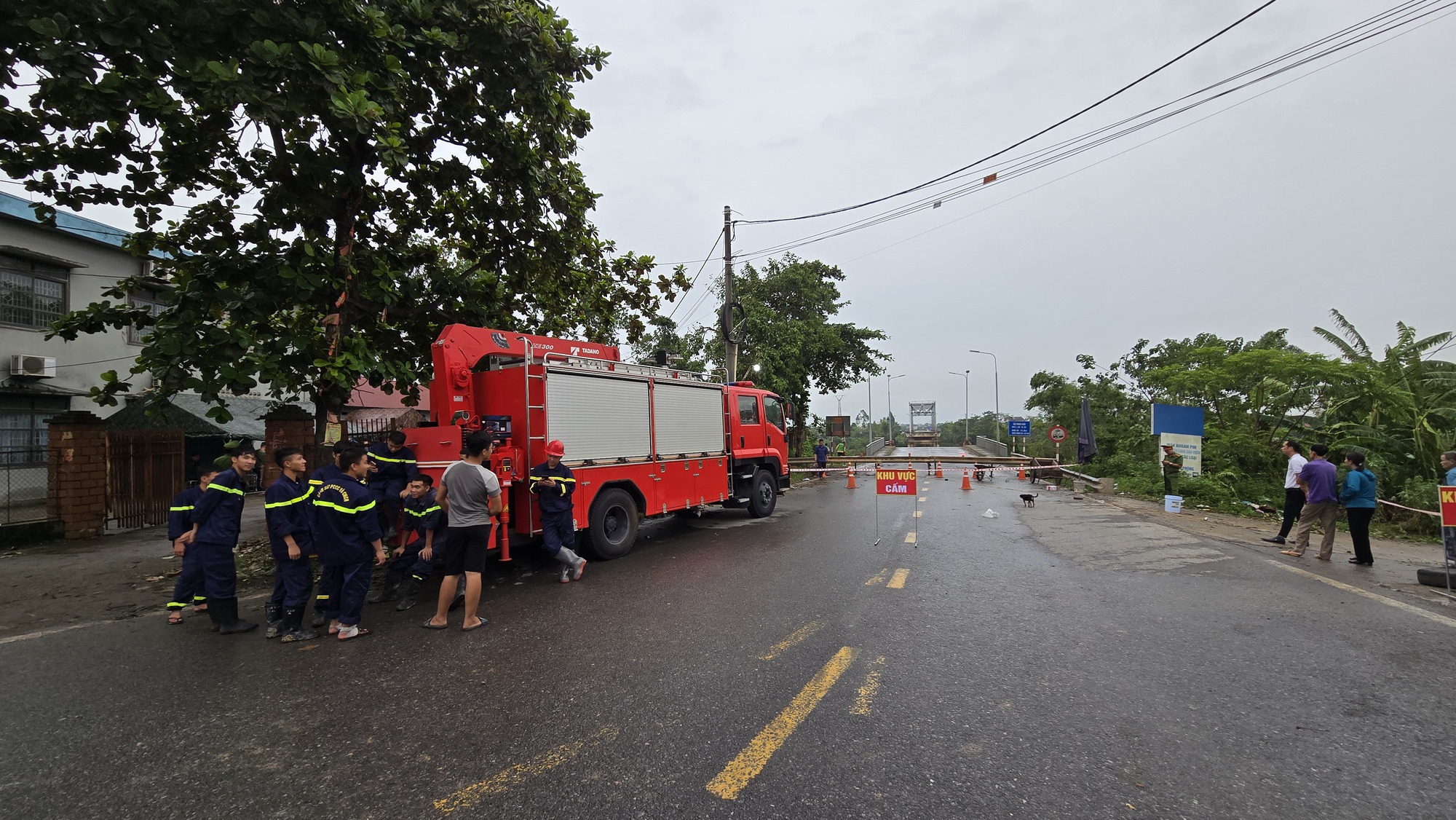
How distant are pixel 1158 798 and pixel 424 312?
963 cm

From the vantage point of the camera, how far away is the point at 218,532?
17.0 feet

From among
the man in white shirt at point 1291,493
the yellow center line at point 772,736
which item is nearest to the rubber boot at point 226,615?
the yellow center line at point 772,736

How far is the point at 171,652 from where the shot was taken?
479 cm

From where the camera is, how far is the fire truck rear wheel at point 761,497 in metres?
12.0

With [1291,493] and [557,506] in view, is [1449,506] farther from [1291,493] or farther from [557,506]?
[557,506]

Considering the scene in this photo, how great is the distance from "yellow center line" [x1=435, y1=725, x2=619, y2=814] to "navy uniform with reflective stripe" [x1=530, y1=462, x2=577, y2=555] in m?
3.66

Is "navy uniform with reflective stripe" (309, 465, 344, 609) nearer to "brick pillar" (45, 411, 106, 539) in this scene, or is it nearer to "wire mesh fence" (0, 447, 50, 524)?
"brick pillar" (45, 411, 106, 539)

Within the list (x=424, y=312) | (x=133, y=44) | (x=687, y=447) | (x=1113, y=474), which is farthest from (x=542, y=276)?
(x=1113, y=474)

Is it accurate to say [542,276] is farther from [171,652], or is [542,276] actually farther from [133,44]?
[171,652]

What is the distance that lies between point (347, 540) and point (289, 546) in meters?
0.44

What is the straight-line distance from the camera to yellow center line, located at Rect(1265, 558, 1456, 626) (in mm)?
5289

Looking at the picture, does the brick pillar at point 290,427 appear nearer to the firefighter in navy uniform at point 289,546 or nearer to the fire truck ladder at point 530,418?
the fire truck ladder at point 530,418

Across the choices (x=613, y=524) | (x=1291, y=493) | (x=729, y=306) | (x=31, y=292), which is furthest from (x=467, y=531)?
(x=31, y=292)

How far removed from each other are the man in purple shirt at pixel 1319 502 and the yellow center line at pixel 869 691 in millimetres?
7102
